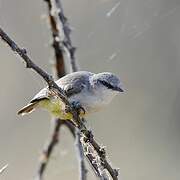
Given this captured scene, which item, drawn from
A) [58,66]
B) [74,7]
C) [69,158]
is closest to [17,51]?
[58,66]

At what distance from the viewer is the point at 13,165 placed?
6.24m

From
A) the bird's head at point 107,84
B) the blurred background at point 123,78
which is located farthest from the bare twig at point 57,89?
the blurred background at point 123,78

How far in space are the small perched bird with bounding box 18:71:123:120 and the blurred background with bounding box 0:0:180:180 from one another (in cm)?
300

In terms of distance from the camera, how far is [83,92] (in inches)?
126

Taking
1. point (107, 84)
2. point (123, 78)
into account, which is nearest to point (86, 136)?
point (107, 84)

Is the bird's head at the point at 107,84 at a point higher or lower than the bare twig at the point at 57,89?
higher

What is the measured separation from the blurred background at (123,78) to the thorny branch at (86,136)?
4.10 meters

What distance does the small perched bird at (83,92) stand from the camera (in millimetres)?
→ 3010

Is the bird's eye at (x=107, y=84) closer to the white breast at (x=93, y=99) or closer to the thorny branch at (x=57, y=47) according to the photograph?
the white breast at (x=93, y=99)

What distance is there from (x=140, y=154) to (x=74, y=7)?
196 cm

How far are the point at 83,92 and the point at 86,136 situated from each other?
1045 millimetres

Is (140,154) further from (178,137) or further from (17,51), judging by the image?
(17,51)

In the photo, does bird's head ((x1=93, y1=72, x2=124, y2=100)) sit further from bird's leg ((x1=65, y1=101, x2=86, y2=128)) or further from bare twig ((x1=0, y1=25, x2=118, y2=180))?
bare twig ((x1=0, y1=25, x2=118, y2=180))

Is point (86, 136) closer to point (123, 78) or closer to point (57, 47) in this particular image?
point (57, 47)
